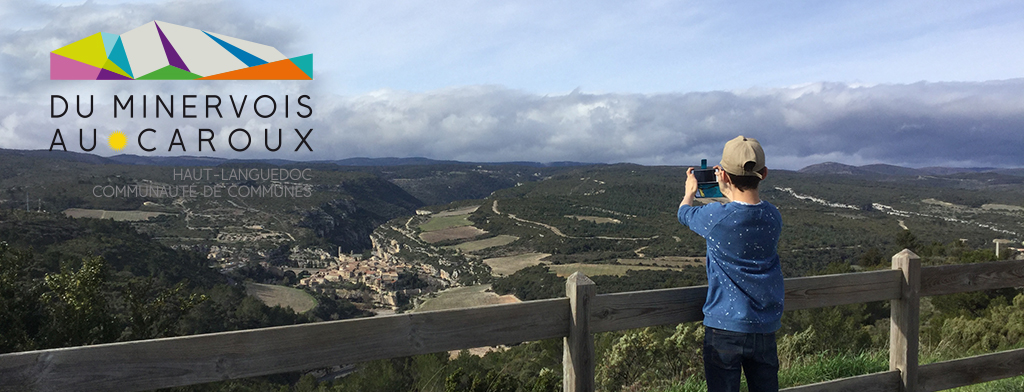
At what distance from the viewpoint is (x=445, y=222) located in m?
79.1

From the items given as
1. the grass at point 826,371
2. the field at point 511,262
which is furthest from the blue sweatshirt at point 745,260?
the field at point 511,262

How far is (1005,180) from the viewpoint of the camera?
137125 millimetres

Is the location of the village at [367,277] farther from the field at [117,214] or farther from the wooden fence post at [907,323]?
the wooden fence post at [907,323]

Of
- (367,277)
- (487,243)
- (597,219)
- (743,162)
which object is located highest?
(743,162)

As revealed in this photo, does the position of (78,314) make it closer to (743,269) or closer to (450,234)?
(743,269)

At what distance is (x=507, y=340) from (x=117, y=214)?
70.5 metres

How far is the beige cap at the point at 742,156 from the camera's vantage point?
7.56ft

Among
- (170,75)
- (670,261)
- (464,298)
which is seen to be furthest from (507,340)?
(670,261)

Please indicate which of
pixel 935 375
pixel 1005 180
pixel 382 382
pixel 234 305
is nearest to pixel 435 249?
pixel 234 305

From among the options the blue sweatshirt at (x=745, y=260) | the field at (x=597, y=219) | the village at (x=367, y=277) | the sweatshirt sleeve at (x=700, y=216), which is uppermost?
the sweatshirt sleeve at (x=700, y=216)

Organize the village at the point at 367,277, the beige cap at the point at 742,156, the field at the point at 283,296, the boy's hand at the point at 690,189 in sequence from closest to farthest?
1. the beige cap at the point at 742,156
2. the boy's hand at the point at 690,189
3. the field at the point at 283,296
4. the village at the point at 367,277

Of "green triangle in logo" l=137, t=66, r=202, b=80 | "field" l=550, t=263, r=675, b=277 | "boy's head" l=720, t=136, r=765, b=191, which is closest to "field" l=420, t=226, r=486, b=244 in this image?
"field" l=550, t=263, r=675, b=277

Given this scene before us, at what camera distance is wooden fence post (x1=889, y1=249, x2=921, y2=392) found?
3.30m

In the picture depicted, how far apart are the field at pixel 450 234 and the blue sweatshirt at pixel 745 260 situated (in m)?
65.6
